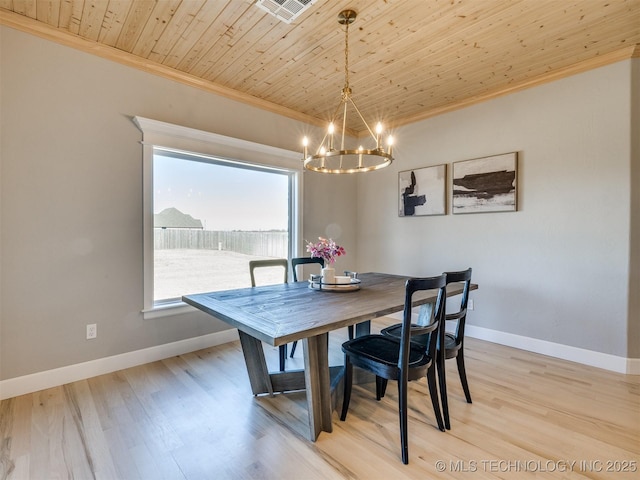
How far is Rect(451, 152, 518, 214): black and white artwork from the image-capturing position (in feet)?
10.5

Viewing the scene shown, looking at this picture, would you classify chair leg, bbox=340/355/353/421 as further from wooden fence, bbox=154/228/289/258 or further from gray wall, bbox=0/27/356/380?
wooden fence, bbox=154/228/289/258

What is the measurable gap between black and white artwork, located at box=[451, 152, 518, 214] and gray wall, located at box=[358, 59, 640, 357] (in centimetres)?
8

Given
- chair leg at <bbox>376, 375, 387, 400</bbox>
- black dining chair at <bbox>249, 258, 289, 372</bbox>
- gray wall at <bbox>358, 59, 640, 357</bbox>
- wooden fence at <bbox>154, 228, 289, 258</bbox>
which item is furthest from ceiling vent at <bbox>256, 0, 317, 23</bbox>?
chair leg at <bbox>376, 375, 387, 400</bbox>

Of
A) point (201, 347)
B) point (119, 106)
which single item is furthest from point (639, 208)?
point (119, 106)

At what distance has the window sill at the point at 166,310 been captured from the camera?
2800mm

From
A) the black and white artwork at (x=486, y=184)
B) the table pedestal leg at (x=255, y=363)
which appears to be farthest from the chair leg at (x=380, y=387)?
the black and white artwork at (x=486, y=184)

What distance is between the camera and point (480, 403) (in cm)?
215

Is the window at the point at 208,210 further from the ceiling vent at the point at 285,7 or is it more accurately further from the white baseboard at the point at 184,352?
the ceiling vent at the point at 285,7

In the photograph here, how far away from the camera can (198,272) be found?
3268 millimetres

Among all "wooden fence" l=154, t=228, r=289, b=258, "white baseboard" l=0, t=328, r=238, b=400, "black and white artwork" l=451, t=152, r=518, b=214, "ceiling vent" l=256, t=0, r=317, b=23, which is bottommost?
"white baseboard" l=0, t=328, r=238, b=400

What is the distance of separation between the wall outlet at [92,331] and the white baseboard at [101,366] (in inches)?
7.8

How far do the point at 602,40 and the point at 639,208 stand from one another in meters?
1.40

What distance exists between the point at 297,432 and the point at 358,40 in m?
2.81

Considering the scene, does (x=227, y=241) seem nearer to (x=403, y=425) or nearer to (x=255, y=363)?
(x=255, y=363)
